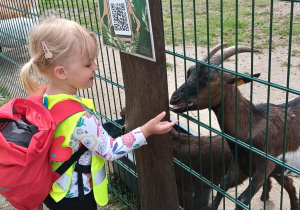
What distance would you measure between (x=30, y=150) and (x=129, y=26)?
2.96ft

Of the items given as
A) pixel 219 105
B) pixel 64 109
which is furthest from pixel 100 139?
pixel 219 105

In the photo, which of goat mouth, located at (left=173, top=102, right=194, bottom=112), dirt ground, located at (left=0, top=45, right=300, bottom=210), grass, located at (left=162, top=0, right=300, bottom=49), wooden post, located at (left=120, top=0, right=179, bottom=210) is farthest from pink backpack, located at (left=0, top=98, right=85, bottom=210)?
grass, located at (left=162, top=0, right=300, bottom=49)

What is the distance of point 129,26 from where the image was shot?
2.29 meters

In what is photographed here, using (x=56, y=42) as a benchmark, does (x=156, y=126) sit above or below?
below

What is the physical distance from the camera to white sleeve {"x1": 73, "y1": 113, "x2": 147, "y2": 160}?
6.85 ft

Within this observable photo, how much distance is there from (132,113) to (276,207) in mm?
2040

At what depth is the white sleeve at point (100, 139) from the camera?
2088mm

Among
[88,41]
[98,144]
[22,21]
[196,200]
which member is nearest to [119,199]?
[196,200]

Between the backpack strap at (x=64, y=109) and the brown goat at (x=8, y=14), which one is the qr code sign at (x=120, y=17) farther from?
the brown goat at (x=8, y=14)

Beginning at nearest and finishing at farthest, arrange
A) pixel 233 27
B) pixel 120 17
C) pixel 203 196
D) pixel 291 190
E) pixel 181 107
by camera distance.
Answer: pixel 120 17
pixel 181 107
pixel 291 190
pixel 203 196
pixel 233 27

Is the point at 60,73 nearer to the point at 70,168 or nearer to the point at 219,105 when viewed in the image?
the point at 70,168

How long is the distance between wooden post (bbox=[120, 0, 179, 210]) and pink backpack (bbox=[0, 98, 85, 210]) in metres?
0.49

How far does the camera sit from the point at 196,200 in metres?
3.87

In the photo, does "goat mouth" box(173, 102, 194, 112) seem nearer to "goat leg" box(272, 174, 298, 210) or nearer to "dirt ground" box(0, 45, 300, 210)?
"goat leg" box(272, 174, 298, 210)
